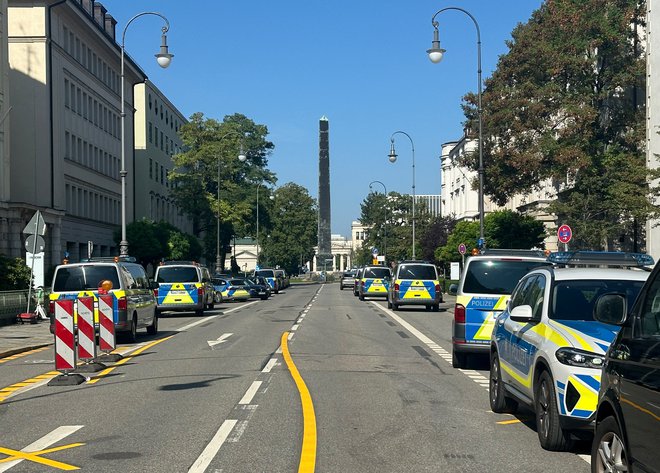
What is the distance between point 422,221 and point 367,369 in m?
88.0

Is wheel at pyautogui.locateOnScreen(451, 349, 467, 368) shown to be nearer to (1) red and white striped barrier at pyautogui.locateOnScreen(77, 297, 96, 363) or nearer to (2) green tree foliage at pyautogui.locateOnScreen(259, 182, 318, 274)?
(1) red and white striped barrier at pyautogui.locateOnScreen(77, 297, 96, 363)

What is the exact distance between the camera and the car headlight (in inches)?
304

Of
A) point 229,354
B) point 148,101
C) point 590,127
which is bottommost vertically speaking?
Answer: point 229,354

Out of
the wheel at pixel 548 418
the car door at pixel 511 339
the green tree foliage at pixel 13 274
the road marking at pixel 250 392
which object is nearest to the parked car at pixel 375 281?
the green tree foliage at pixel 13 274

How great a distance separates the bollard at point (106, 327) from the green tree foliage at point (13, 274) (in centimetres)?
1717

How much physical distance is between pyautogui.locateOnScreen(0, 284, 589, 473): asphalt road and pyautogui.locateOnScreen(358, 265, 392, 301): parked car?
105ft

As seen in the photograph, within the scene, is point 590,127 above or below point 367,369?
above

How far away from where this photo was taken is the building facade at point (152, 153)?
277ft

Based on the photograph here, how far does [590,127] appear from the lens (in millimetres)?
43281

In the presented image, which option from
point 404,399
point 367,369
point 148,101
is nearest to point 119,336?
point 367,369

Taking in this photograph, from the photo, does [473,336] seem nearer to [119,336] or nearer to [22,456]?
[22,456]

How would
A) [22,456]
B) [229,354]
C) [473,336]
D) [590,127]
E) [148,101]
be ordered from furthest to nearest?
[148,101] → [590,127] → [229,354] → [473,336] → [22,456]

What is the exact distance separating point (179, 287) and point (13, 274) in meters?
5.92

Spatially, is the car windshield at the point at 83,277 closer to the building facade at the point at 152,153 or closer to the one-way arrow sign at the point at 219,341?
the one-way arrow sign at the point at 219,341
